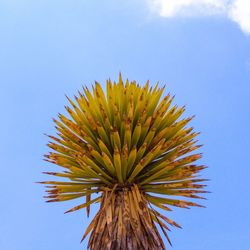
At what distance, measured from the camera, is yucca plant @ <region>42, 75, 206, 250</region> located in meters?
6.62

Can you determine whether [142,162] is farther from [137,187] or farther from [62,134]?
[62,134]

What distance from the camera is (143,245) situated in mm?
6500

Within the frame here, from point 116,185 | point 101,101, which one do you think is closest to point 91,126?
point 101,101

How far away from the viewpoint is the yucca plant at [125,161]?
6617mm

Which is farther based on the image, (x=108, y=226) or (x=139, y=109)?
(x=139, y=109)

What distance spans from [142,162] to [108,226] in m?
0.88

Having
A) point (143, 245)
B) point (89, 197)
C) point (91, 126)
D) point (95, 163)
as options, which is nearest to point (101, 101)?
point (91, 126)

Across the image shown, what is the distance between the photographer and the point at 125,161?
667 cm

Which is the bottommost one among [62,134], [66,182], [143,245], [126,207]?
[143,245]

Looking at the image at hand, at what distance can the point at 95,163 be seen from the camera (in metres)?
6.96

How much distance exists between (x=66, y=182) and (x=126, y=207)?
92 centimetres

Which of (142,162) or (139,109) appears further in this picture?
(139,109)

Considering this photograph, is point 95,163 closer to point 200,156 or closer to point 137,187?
point 137,187

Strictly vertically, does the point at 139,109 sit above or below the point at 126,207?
above
